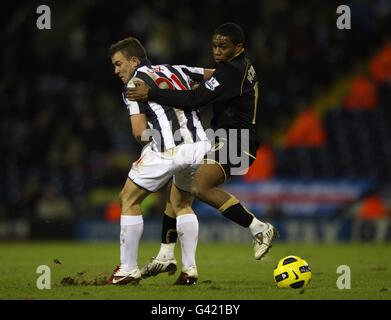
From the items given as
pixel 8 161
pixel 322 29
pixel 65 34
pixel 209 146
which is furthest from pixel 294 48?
pixel 209 146

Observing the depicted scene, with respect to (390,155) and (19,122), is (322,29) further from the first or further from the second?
(19,122)

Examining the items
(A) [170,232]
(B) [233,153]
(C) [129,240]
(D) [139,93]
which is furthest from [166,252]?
(D) [139,93]

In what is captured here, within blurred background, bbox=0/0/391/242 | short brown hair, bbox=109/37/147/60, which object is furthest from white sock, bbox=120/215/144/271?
blurred background, bbox=0/0/391/242

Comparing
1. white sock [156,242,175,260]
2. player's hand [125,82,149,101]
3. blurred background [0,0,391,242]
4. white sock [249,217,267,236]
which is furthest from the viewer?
blurred background [0,0,391,242]

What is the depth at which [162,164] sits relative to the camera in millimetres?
7555

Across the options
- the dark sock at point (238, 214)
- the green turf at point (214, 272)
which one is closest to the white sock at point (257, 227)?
the dark sock at point (238, 214)

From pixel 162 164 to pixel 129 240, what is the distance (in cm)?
67

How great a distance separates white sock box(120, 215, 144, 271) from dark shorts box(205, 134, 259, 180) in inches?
32.3

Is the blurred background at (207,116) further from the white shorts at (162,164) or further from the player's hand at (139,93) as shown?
the player's hand at (139,93)

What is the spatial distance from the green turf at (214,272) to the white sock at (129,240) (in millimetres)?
213

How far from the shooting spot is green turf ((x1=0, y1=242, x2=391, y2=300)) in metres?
6.89

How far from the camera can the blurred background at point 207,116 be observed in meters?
16.3

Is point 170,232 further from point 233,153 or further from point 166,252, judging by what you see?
point 233,153

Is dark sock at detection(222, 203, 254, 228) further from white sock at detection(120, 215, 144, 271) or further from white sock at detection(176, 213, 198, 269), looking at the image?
white sock at detection(120, 215, 144, 271)
